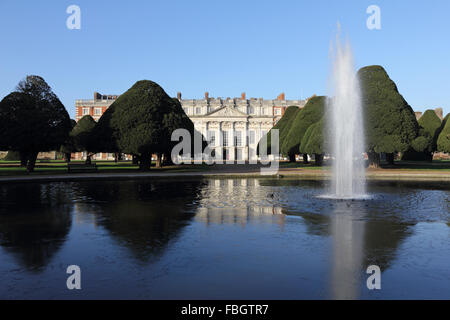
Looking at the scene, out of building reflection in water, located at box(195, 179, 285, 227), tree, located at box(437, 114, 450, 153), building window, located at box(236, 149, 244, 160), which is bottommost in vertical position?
building reflection in water, located at box(195, 179, 285, 227)

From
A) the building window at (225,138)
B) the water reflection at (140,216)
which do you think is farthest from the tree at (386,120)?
the building window at (225,138)

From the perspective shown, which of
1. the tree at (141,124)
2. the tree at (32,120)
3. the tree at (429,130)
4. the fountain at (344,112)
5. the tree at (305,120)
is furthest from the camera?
the tree at (429,130)

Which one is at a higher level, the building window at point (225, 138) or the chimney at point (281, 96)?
the chimney at point (281, 96)

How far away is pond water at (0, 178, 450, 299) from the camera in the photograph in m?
5.72

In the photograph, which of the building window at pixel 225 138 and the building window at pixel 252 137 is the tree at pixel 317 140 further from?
the building window at pixel 225 138

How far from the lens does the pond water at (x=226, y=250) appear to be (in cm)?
572

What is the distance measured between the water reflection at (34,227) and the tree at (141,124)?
20750 millimetres

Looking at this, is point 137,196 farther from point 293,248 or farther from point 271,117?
point 271,117

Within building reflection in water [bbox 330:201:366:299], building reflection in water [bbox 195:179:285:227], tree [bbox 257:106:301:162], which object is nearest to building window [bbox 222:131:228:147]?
tree [bbox 257:106:301:162]

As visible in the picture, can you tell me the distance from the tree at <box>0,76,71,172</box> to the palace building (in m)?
69.4

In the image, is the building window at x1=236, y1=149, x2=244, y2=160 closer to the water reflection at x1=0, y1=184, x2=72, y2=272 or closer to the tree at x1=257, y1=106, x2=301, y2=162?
the tree at x1=257, y1=106, x2=301, y2=162

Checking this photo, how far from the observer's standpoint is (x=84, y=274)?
643cm

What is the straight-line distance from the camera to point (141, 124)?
38.2 metres
